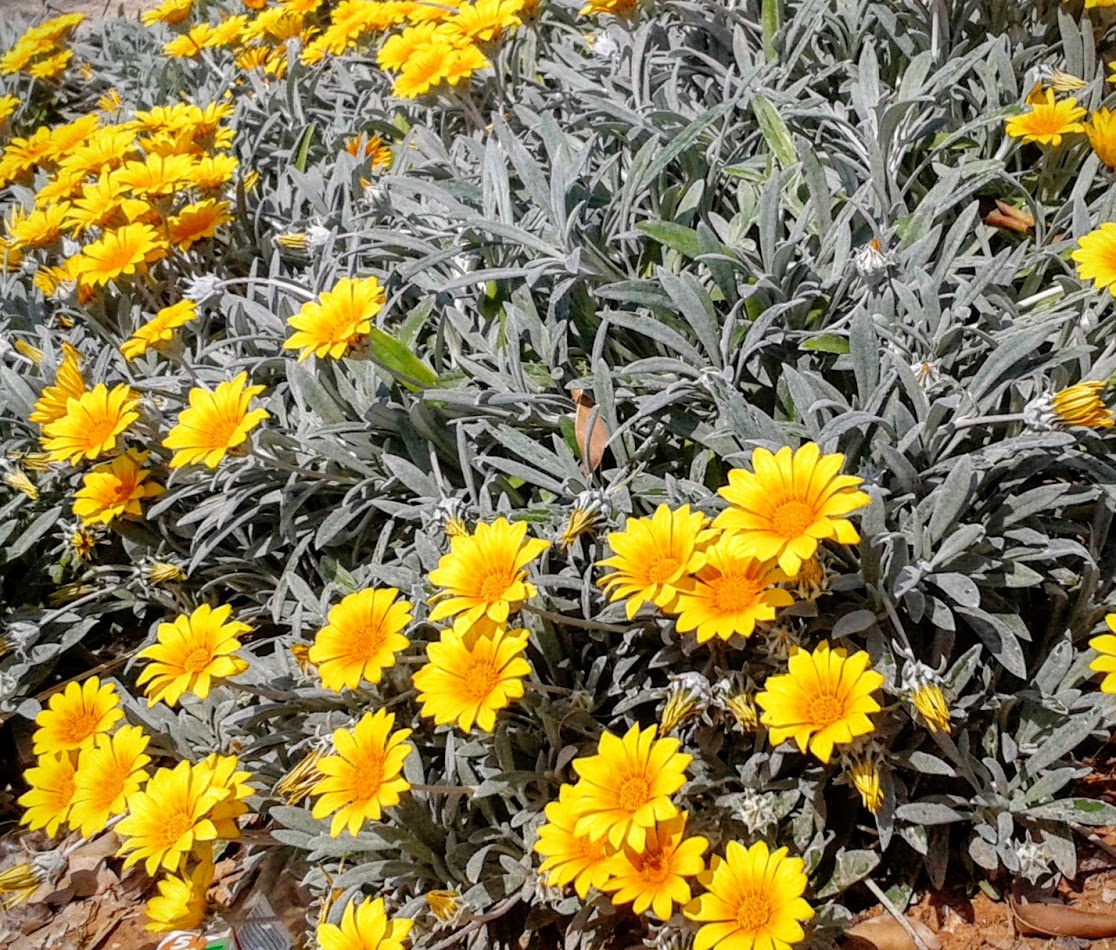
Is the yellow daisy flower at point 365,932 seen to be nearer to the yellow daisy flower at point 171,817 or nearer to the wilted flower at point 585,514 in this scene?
the yellow daisy flower at point 171,817

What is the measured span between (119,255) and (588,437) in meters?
1.43

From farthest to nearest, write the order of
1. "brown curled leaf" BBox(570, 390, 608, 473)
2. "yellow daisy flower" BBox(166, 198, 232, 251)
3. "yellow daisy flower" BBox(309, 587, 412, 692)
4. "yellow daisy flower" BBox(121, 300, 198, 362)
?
1. "yellow daisy flower" BBox(166, 198, 232, 251)
2. "yellow daisy flower" BBox(121, 300, 198, 362)
3. "brown curled leaf" BBox(570, 390, 608, 473)
4. "yellow daisy flower" BBox(309, 587, 412, 692)

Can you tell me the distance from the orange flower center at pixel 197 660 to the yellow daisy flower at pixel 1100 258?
1723 mm

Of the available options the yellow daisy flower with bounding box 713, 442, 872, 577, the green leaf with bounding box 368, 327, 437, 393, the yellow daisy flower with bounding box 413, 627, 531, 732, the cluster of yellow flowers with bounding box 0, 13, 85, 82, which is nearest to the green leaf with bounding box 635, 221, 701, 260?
the green leaf with bounding box 368, 327, 437, 393

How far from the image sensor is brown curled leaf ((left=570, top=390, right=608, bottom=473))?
2.06 metres

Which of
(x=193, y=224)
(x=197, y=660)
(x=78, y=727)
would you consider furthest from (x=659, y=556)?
(x=193, y=224)

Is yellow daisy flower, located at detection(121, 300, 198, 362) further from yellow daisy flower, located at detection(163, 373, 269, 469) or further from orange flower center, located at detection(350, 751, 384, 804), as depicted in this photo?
orange flower center, located at detection(350, 751, 384, 804)

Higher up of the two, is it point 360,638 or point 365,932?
point 360,638

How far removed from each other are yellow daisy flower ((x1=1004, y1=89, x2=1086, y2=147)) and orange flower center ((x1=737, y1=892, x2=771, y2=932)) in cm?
169

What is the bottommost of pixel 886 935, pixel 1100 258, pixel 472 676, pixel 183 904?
pixel 886 935

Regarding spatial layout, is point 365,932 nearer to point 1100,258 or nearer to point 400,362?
point 400,362

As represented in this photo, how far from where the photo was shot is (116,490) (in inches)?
95.0

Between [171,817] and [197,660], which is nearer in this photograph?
[171,817]

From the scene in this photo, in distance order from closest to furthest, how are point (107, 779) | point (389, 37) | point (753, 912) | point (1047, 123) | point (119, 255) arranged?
point (753, 912)
point (107, 779)
point (1047, 123)
point (119, 255)
point (389, 37)
